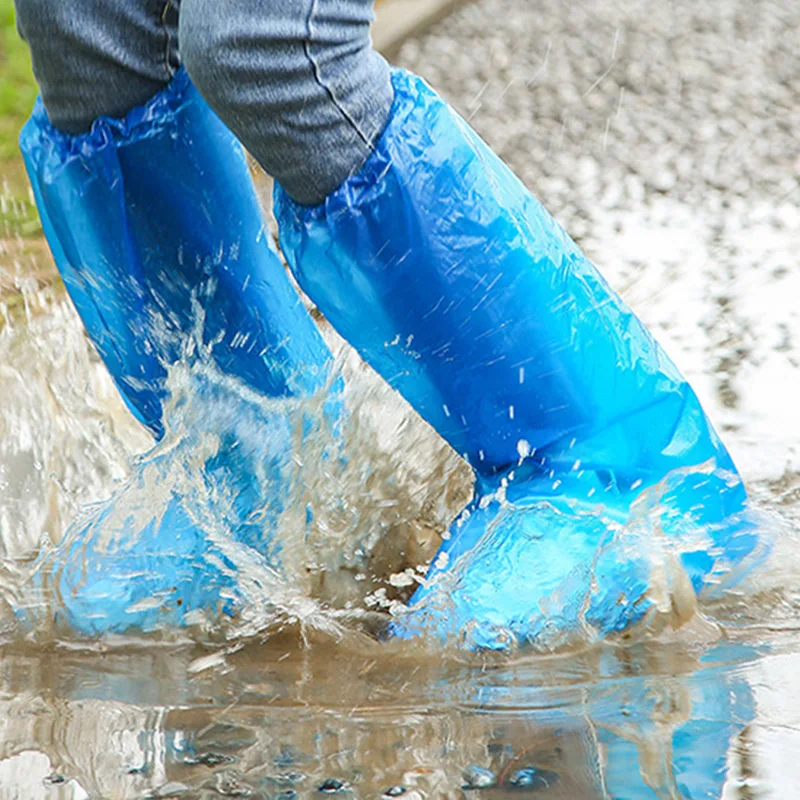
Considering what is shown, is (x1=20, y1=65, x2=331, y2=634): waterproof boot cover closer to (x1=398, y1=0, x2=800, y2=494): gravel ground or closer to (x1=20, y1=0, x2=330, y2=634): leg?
(x1=20, y1=0, x2=330, y2=634): leg

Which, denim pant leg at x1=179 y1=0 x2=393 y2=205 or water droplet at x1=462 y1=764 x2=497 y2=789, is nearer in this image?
water droplet at x1=462 y1=764 x2=497 y2=789

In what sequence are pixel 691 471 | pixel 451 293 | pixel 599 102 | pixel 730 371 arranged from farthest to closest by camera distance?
pixel 599 102 → pixel 730 371 → pixel 691 471 → pixel 451 293

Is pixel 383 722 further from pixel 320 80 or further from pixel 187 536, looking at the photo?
pixel 320 80

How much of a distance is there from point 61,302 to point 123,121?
833mm

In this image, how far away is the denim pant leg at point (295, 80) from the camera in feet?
3.41

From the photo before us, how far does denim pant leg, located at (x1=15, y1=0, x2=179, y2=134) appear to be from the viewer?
3.87ft

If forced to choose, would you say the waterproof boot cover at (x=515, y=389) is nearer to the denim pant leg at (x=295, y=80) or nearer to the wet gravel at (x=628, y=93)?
the denim pant leg at (x=295, y=80)

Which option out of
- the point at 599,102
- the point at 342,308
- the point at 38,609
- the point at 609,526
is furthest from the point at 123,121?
the point at 599,102

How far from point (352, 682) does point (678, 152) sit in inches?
76.5

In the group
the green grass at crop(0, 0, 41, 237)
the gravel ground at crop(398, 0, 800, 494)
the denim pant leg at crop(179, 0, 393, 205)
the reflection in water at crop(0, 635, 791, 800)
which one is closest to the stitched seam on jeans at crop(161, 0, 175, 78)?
the denim pant leg at crop(179, 0, 393, 205)

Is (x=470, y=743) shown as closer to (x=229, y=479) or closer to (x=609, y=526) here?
(x=609, y=526)

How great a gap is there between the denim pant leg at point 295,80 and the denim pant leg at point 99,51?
0.12 metres

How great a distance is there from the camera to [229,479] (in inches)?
53.9

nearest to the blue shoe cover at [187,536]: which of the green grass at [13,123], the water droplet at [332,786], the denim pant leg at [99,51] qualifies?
the denim pant leg at [99,51]
